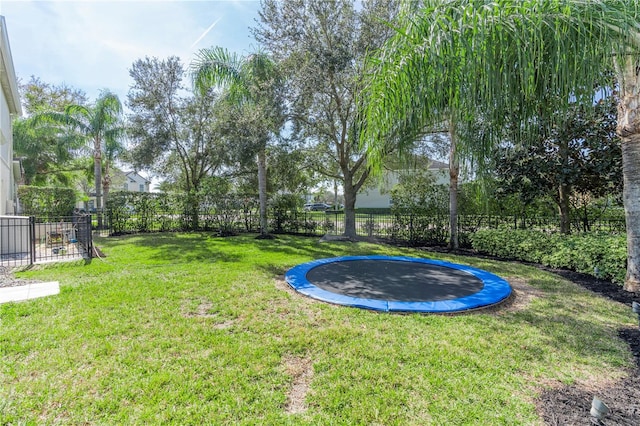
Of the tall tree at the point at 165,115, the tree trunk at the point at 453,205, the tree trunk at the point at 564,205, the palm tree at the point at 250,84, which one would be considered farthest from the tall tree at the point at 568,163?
the tall tree at the point at 165,115

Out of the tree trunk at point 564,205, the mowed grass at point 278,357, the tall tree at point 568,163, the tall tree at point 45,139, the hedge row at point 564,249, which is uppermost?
the tall tree at point 45,139

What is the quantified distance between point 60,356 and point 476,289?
5209 mm

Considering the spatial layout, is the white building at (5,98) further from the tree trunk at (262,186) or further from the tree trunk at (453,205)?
the tree trunk at (453,205)

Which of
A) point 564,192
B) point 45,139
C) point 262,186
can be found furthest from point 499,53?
point 45,139

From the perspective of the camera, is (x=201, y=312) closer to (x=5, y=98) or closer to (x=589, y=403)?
(x=589, y=403)

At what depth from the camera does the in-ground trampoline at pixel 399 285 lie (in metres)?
4.04

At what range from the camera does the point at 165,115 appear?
12070 mm

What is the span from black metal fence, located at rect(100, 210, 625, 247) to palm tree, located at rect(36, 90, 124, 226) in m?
2.01

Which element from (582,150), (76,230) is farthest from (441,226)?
(76,230)

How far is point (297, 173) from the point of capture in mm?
11188

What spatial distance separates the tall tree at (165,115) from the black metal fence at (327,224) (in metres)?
1.68

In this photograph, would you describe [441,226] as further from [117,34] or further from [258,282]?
[117,34]

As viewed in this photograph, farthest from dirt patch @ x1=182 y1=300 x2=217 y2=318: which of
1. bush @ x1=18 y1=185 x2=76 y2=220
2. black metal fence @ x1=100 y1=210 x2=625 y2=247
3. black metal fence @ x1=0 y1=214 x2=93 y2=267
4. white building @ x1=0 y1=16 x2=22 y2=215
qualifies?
bush @ x1=18 y1=185 x2=76 y2=220

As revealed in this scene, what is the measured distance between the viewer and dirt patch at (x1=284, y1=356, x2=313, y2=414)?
2.08m
